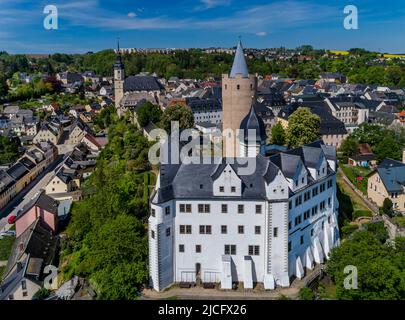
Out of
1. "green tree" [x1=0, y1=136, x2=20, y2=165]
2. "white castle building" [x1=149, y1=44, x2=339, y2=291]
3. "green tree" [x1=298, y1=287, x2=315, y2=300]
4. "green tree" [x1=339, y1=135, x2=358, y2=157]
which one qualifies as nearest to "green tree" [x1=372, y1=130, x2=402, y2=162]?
"green tree" [x1=339, y1=135, x2=358, y2=157]

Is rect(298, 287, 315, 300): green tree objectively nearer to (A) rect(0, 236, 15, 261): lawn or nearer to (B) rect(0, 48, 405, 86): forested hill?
(A) rect(0, 236, 15, 261): lawn

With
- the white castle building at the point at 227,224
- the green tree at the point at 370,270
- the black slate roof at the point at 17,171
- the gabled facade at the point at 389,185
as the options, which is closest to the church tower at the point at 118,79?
the black slate roof at the point at 17,171

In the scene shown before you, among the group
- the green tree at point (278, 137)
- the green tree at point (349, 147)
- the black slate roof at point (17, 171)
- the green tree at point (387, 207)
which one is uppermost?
the green tree at point (278, 137)

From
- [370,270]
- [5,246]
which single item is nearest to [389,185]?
[370,270]

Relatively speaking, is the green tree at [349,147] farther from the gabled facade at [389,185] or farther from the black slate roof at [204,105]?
the black slate roof at [204,105]

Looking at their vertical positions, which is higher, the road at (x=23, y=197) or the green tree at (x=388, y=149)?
the green tree at (x=388, y=149)

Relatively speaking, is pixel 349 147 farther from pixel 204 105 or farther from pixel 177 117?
pixel 204 105

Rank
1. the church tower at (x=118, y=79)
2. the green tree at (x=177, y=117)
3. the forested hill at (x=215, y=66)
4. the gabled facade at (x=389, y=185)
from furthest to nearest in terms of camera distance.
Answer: the forested hill at (x=215, y=66), the church tower at (x=118, y=79), the green tree at (x=177, y=117), the gabled facade at (x=389, y=185)

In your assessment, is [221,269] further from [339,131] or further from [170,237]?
[339,131]

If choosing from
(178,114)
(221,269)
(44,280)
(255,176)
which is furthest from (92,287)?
(178,114)
